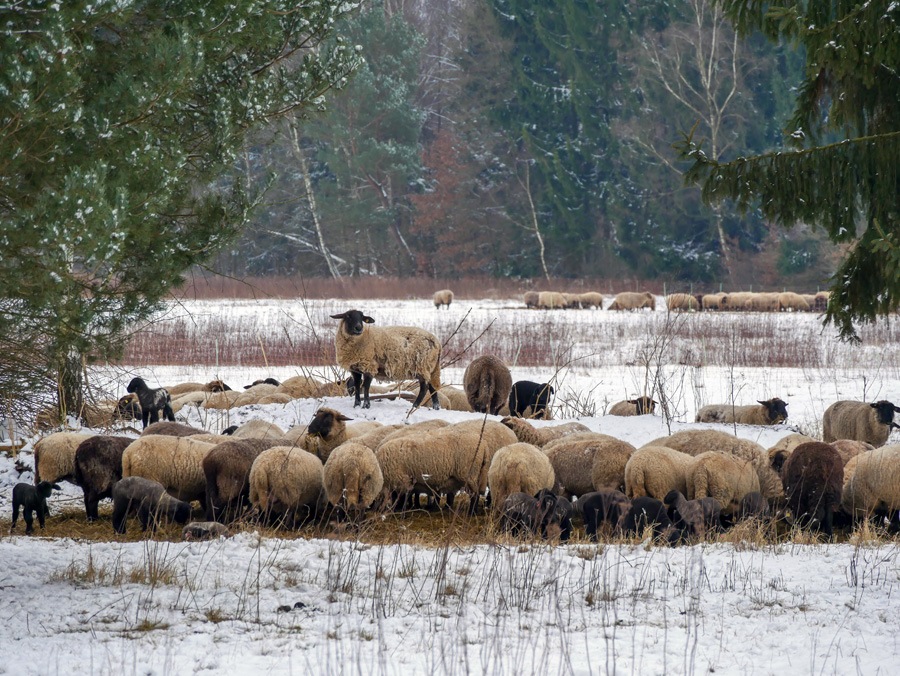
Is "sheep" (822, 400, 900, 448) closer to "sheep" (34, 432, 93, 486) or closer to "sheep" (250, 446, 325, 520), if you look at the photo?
"sheep" (250, 446, 325, 520)

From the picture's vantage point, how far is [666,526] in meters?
6.41

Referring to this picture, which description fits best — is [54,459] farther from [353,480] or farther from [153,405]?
[153,405]

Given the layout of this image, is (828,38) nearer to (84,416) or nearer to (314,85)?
(314,85)

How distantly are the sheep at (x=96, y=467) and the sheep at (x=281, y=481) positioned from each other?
126 centimetres

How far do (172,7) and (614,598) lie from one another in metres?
4.65

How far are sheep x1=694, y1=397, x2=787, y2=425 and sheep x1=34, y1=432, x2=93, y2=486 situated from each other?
8.03 metres

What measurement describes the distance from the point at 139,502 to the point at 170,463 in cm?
69

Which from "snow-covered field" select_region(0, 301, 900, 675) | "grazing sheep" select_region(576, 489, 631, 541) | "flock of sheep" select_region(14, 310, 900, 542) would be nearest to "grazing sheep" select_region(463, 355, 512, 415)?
"flock of sheep" select_region(14, 310, 900, 542)

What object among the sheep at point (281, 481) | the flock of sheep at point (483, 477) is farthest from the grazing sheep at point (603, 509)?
the sheep at point (281, 481)

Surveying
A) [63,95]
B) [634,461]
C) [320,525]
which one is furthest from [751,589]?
[63,95]

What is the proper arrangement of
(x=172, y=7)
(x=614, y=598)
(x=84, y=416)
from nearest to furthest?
(x=614, y=598) → (x=172, y=7) → (x=84, y=416)

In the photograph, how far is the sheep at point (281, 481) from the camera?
21.8 ft

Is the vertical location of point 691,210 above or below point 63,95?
above

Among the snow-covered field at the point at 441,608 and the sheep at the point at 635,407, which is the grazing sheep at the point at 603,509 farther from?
the sheep at the point at 635,407
